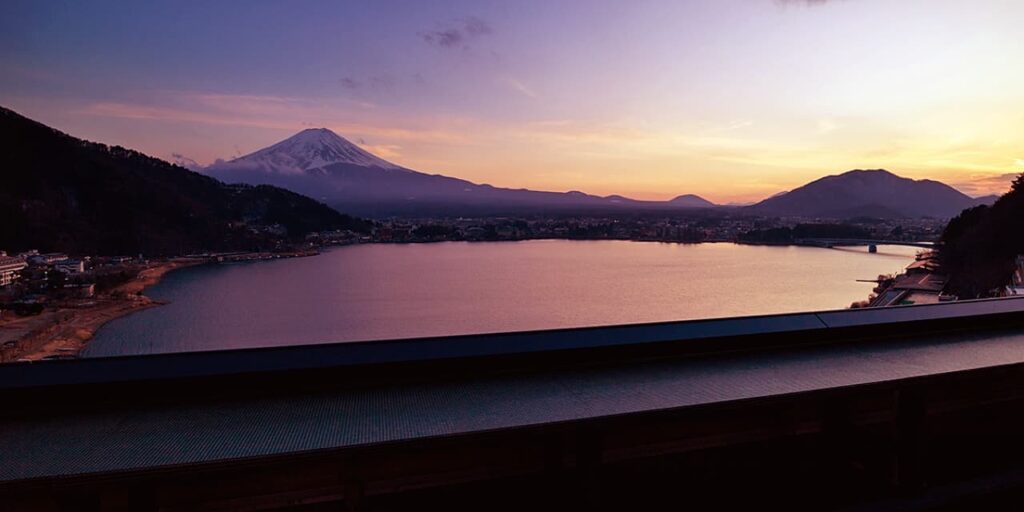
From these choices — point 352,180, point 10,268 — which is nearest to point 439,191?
Answer: point 352,180

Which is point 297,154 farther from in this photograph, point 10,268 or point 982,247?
point 982,247

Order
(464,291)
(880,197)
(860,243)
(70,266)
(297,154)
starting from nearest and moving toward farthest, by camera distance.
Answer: (70,266) → (297,154) → (464,291) → (860,243) → (880,197)

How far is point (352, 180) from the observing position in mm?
5711

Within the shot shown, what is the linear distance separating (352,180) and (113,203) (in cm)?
225

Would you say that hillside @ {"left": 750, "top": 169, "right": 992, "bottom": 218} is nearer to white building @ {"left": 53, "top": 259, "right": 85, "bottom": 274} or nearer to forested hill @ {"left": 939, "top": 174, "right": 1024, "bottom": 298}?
forested hill @ {"left": 939, "top": 174, "right": 1024, "bottom": 298}

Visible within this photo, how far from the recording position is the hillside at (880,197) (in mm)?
7398

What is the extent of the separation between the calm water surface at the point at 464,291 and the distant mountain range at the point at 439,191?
0.55 metres

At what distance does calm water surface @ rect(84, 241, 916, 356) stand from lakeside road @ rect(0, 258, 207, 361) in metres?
0.09

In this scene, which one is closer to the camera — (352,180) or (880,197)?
(352,180)

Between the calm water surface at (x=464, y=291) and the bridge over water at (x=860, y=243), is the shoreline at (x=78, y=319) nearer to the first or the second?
the calm water surface at (x=464, y=291)

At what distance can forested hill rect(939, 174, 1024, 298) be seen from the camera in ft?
21.1

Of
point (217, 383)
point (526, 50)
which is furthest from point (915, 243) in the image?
point (217, 383)

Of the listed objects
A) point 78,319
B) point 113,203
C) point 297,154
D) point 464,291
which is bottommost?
point 464,291

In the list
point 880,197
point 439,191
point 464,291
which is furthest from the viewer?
point 880,197
